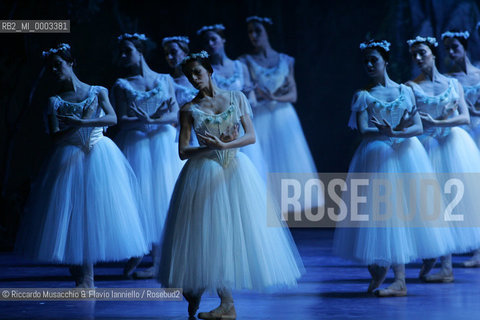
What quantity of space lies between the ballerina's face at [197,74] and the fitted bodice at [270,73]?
356cm

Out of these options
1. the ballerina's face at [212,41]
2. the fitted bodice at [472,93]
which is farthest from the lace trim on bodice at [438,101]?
the ballerina's face at [212,41]

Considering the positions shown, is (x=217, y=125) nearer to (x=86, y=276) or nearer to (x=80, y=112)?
(x=80, y=112)

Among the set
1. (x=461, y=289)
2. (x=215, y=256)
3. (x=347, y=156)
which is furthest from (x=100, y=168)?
(x=347, y=156)

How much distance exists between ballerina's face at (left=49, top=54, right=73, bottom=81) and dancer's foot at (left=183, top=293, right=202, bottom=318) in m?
1.80

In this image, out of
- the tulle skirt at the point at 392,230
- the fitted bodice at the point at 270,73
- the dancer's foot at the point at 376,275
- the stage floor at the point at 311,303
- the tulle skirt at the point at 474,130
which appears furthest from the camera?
the fitted bodice at the point at 270,73

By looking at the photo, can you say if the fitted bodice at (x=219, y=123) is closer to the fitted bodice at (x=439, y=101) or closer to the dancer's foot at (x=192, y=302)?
the dancer's foot at (x=192, y=302)

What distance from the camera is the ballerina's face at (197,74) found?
4.52 metres

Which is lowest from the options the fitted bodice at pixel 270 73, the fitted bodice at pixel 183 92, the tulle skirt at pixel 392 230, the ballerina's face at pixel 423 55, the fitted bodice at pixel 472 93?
the tulle skirt at pixel 392 230

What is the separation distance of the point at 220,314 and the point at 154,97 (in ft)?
7.99

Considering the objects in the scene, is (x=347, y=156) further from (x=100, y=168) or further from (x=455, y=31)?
(x=100, y=168)

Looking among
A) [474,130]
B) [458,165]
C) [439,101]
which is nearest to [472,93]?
[474,130]

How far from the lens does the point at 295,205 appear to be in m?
8.27

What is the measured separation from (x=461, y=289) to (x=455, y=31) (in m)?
2.15

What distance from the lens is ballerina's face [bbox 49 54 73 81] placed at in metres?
5.48
